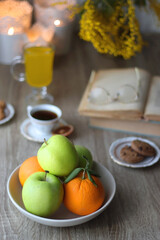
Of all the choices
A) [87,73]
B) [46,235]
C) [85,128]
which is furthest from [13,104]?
[46,235]

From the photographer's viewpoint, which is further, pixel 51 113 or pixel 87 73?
pixel 87 73

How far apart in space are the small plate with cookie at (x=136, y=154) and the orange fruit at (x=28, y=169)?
0.31 m

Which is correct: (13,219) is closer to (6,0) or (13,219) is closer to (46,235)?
(46,235)

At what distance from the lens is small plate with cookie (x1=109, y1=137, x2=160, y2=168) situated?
1.04 metres

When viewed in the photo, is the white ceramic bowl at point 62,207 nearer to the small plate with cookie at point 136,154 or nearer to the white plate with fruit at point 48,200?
the white plate with fruit at point 48,200

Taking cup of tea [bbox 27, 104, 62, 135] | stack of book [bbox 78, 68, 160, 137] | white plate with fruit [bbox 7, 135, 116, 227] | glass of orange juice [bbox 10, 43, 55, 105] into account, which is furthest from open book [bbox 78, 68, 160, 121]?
white plate with fruit [bbox 7, 135, 116, 227]

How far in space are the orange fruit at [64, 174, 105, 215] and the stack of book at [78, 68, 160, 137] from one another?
468mm

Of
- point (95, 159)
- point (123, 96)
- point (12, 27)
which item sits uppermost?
point (12, 27)

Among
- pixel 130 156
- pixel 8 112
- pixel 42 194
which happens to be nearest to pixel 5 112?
pixel 8 112

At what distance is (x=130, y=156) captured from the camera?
105 centimetres

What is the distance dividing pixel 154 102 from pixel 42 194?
0.67m

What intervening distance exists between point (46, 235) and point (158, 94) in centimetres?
74

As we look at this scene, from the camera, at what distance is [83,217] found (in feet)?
2.47

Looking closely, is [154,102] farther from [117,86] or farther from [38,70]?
[38,70]
